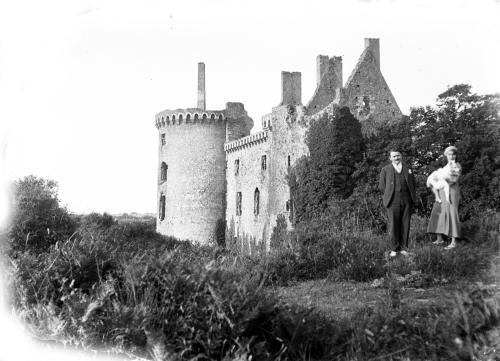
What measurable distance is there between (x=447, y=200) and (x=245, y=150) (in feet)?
102

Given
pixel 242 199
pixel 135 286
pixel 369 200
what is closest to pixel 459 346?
pixel 135 286

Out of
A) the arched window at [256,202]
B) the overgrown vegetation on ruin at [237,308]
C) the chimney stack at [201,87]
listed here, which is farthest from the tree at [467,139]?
the chimney stack at [201,87]

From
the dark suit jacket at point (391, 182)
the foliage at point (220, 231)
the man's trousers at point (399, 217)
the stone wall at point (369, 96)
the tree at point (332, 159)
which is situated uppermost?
the stone wall at point (369, 96)

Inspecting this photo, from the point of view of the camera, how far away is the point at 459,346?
5613mm

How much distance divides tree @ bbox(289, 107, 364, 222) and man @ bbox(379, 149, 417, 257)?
1806 cm

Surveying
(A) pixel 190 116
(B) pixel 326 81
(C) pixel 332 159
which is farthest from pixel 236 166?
(C) pixel 332 159

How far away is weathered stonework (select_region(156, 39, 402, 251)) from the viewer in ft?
104

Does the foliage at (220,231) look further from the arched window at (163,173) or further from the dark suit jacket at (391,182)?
the dark suit jacket at (391,182)

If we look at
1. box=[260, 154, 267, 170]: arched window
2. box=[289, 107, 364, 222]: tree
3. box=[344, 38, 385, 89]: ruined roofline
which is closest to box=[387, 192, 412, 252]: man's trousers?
box=[289, 107, 364, 222]: tree

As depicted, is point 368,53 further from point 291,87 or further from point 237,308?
point 237,308

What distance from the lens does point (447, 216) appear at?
39.2 feet

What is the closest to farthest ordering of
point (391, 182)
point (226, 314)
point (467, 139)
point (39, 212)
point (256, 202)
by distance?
point (226, 314)
point (391, 182)
point (39, 212)
point (467, 139)
point (256, 202)

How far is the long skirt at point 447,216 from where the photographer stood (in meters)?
11.6

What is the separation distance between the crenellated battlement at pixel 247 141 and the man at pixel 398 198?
88.7ft
